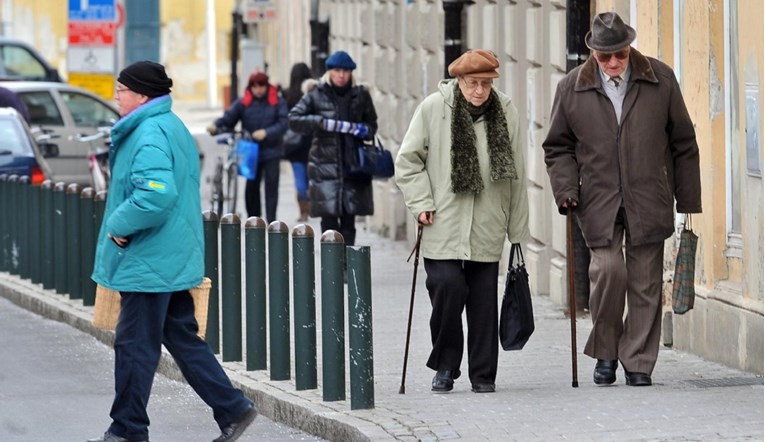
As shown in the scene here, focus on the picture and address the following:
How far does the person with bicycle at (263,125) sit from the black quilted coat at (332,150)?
190 inches

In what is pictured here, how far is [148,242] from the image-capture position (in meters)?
8.50

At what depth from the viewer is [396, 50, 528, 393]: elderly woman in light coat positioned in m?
9.69

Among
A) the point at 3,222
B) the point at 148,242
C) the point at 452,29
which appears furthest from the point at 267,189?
the point at 148,242

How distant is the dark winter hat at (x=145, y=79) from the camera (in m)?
8.62

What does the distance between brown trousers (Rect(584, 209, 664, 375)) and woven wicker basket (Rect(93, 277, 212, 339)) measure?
6.92ft

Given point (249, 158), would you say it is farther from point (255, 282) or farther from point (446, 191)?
point (446, 191)

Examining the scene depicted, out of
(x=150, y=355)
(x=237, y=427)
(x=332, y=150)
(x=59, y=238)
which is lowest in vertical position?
(x=237, y=427)

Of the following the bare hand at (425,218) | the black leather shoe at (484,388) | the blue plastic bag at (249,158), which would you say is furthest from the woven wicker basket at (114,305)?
the blue plastic bag at (249,158)

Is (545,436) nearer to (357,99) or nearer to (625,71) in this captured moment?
(625,71)

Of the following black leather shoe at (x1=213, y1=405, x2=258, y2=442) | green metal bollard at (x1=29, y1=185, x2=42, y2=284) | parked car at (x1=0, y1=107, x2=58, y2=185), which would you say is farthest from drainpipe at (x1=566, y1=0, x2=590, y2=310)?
parked car at (x1=0, y1=107, x2=58, y2=185)

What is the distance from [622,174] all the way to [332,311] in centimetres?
155

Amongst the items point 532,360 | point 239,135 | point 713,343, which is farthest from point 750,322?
point 239,135

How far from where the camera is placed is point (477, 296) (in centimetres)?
985

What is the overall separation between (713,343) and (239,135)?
1213 cm
